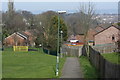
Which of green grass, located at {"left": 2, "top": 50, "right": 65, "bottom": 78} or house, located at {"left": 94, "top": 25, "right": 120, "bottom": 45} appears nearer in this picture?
green grass, located at {"left": 2, "top": 50, "right": 65, "bottom": 78}

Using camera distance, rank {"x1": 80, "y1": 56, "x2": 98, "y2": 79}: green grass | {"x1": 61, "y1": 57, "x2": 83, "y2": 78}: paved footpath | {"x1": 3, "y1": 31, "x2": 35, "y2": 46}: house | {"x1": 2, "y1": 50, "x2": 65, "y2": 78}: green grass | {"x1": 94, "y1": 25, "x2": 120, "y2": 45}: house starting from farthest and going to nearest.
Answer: {"x1": 3, "y1": 31, "x2": 35, "y2": 46}: house, {"x1": 94, "y1": 25, "x2": 120, "y2": 45}: house, {"x1": 2, "y1": 50, "x2": 65, "y2": 78}: green grass, {"x1": 61, "y1": 57, "x2": 83, "y2": 78}: paved footpath, {"x1": 80, "y1": 56, "x2": 98, "y2": 79}: green grass

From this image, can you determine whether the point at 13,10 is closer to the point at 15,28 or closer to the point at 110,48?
the point at 15,28

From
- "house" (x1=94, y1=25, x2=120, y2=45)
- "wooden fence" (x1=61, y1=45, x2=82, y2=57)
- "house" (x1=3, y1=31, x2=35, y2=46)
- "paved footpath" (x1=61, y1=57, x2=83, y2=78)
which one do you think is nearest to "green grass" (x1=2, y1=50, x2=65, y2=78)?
"paved footpath" (x1=61, y1=57, x2=83, y2=78)

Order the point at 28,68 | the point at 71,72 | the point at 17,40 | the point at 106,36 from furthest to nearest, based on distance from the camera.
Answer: the point at 17,40
the point at 106,36
the point at 28,68
the point at 71,72

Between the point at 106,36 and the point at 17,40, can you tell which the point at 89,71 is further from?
the point at 17,40

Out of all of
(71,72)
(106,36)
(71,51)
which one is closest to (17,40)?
(106,36)

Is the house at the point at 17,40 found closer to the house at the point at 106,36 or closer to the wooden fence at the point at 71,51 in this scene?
the house at the point at 106,36

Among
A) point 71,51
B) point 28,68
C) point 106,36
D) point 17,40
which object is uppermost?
point 106,36

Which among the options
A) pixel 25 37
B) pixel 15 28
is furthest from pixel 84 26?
pixel 15 28

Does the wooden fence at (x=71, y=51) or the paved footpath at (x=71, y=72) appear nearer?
the paved footpath at (x=71, y=72)

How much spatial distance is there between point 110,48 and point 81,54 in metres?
6.48

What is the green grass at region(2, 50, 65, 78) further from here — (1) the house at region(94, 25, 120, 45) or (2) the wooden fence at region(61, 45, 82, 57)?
(1) the house at region(94, 25, 120, 45)

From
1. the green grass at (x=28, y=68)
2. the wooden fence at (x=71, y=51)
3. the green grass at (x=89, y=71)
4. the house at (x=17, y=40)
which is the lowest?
the green grass at (x=28, y=68)

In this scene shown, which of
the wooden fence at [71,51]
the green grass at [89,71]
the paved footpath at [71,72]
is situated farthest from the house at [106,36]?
the green grass at [89,71]
